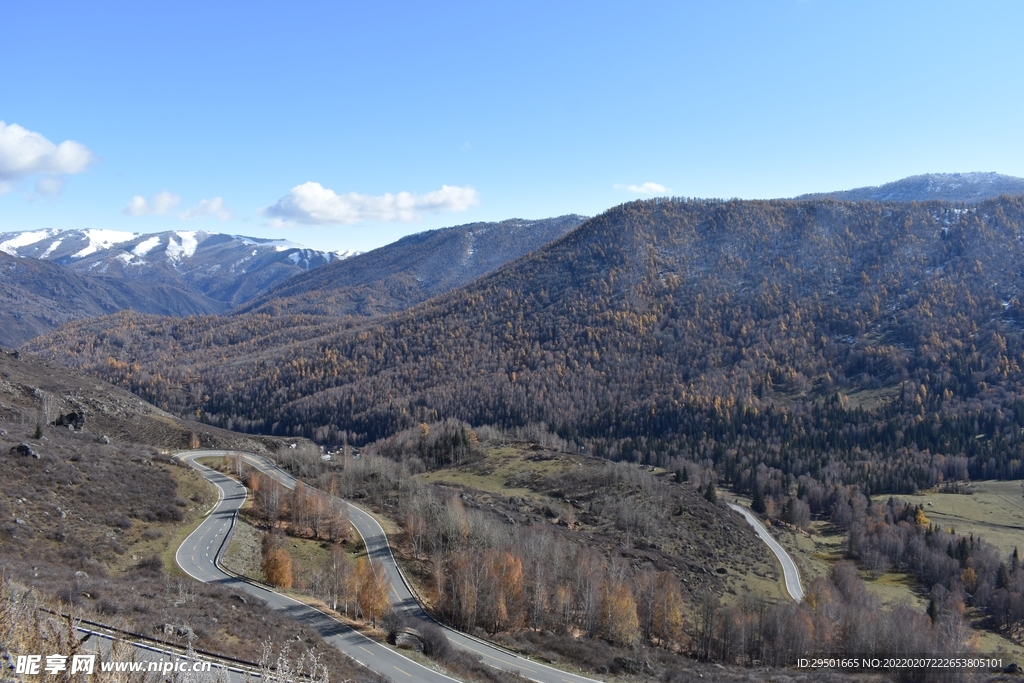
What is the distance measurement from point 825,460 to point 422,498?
12397 cm

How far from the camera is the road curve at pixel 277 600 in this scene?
38312 millimetres

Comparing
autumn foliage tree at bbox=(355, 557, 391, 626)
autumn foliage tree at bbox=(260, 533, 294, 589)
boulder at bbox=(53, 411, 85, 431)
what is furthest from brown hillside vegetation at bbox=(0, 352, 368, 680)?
autumn foliage tree at bbox=(355, 557, 391, 626)

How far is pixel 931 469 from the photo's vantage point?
151625 mm

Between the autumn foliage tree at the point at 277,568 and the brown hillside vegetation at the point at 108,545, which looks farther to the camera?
the autumn foliage tree at the point at 277,568

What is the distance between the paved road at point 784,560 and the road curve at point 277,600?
60.8m

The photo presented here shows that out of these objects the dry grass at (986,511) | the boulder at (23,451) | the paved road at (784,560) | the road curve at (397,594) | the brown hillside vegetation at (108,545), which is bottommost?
the dry grass at (986,511)

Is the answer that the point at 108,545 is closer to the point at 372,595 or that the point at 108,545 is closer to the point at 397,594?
the point at 372,595

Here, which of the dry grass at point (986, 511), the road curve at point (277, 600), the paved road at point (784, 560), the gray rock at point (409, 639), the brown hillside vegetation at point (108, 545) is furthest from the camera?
the dry grass at point (986, 511)

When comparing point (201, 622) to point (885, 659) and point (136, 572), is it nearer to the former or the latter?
point (136, 572)

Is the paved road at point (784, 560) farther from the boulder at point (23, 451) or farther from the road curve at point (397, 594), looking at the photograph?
the boulder at point (23, 451)

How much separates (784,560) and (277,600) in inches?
3121

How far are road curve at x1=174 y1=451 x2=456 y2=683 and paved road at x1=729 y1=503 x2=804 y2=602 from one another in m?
60.8

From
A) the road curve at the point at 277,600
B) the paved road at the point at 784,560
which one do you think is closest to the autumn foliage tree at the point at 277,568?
the road curve at the point at 277,600

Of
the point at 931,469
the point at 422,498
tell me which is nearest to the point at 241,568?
→ the point at 422,498
